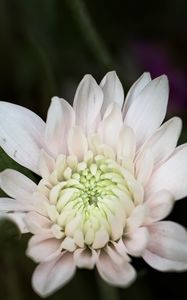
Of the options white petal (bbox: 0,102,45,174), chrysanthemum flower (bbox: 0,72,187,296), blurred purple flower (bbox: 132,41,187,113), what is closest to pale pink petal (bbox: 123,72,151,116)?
chrysanthemum flower (bbox: 0,72,187,296)

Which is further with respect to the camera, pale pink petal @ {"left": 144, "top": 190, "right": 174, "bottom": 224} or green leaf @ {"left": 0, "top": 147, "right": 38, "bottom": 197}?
green leaf @ {"left": 0, "top": 147, "right": 38, "bottom": 197}

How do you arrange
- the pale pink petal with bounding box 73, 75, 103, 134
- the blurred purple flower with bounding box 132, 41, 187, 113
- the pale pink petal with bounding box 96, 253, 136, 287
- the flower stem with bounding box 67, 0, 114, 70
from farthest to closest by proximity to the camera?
the blurred purple flower with bounding box 132, 41, 187, 113 → the flower stem with bounding box 67, 0, 114, 70 → the pale pink petal with bounding box 73, 75, 103, 134 → the pale pink petal with bounding box 96, 253, 136, 287

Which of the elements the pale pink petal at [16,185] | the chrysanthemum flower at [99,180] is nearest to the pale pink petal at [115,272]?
the chrysanthemum flower at [99,180]

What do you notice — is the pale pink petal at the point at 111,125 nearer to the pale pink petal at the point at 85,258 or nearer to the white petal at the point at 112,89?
the white petal at the point at 112,89

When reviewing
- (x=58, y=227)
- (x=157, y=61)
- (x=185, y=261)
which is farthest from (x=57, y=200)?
(x=157, y=61)

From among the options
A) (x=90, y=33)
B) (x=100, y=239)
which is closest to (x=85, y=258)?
(x=100, y=239)

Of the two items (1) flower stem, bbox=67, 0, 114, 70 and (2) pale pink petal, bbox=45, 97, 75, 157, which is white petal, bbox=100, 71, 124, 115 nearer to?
(2) pale pink petal, bbox=45, 97, 75, 157

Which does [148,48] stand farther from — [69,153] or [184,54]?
[69,153]
